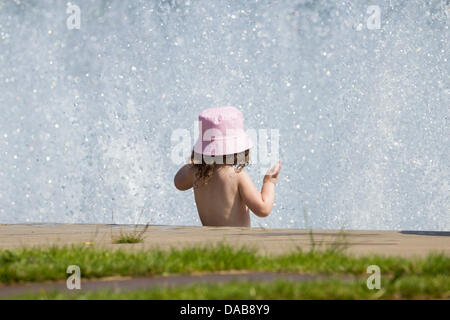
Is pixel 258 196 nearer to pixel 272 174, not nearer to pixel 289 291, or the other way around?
pixel 272 174

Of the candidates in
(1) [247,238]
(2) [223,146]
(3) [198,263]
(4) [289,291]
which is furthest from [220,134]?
(4) [289,291]

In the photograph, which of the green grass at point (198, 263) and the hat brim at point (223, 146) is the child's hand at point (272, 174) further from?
the green grass at point (198, 263)

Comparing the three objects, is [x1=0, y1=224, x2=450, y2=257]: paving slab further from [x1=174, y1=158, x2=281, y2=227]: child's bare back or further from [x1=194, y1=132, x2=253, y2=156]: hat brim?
[x1=194, y1=132, x2=253, y2=156]: hat brim

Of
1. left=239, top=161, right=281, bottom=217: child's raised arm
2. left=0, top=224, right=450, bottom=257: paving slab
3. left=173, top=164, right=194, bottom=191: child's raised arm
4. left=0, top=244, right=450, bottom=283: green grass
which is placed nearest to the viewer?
left=0, top=244, right=450, bottom=283: green grass

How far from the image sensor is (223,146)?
19.1 feet

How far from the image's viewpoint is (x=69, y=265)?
3604mm

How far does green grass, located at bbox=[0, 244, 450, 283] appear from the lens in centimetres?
345

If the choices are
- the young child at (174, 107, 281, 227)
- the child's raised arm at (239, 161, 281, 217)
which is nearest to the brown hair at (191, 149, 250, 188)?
the young child at (174, 107, 281, 227)

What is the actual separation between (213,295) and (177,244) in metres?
1.63

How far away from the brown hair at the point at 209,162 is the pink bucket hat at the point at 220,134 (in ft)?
0.18

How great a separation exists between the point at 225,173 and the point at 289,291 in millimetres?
2934

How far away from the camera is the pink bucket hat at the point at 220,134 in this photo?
582 cm

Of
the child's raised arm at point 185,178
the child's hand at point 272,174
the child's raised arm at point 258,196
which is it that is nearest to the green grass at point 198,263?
the child's raised arm at point 258,196
